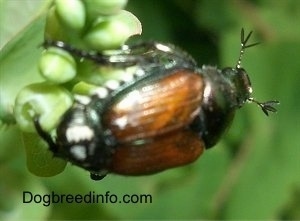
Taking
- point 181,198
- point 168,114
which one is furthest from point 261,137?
point 168,114

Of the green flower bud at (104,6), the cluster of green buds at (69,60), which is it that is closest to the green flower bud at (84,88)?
the cluster of green buds at (69,60)

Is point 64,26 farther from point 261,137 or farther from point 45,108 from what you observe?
point 261,137

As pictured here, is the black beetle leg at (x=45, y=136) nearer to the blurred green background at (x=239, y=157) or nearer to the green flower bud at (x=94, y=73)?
the green flower bud at (x=94, y=73)

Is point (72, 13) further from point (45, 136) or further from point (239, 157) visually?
point (239, 157)

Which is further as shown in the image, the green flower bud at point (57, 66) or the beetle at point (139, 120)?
the beetle at point (139, 120)

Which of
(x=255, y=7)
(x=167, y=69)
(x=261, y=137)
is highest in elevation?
(x=167, y=69)

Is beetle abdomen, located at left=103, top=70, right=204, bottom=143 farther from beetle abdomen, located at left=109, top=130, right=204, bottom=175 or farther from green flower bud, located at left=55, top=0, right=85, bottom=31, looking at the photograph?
green flower bud, located at left=55, top=0, right=85, bottom=31

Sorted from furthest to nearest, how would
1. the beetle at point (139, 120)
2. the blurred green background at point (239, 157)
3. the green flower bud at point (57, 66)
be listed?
1. the blurred green background at point (239, 157)
2. the beetle at point (139, 120)
3. the green flower bud at point (57, 66)
